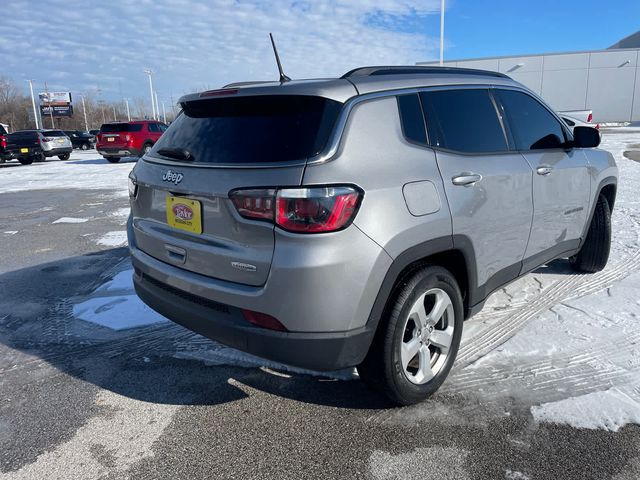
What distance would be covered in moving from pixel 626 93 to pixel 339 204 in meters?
55.9

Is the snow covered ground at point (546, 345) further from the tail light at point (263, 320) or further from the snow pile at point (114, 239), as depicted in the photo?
the snow pile at point (114, 239)

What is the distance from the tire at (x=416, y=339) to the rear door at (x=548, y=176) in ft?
3.54

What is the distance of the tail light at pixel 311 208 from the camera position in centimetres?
215

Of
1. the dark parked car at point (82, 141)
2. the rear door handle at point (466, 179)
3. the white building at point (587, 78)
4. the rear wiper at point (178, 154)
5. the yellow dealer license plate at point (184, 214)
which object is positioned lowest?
the dark parked car at point (82, 141)

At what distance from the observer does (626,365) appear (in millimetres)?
3115

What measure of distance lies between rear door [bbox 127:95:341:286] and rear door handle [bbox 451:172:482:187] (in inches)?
33.0

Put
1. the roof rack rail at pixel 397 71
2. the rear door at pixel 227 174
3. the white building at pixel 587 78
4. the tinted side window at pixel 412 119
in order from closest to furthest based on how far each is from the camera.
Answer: the rear door at pixel 227 174, the tinted side window at pixel 412 119, the roof rack rail at pixel 397 71, the white building at pixel 587 78

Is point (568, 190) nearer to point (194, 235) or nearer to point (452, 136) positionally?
point (452, 136)

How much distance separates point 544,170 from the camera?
3.54 meters

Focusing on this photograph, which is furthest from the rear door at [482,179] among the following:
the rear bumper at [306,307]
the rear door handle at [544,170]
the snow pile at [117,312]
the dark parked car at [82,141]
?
the dark parked car at [82,141]

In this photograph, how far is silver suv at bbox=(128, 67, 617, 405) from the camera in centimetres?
220

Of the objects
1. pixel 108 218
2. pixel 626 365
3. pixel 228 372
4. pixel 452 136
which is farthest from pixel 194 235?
pixel 108 218

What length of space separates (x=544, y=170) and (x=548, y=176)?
9 cm

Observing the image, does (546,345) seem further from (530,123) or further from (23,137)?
(23,137)
